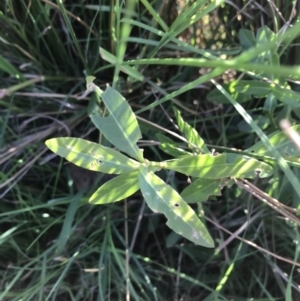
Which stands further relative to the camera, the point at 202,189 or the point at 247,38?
the point at 247,38

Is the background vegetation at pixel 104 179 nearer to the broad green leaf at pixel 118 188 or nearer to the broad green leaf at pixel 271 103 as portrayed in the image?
the broad green leaf at pixel 271 103

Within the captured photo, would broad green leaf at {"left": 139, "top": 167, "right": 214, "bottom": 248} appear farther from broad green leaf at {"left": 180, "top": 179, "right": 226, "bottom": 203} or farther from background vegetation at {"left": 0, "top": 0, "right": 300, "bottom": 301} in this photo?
background vegetation at {"left": 0, "top": 0, "right": 300, "bottom": 301}

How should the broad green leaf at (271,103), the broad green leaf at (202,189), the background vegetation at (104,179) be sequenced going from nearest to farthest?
the broad green leaf at (202,189), the broad green leaf at (271,103), the background vegetation at (104,179)

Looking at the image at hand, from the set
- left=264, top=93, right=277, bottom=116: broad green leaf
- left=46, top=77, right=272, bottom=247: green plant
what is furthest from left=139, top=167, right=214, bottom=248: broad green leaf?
left=264, top=93, right=277, bottom=116: broad green leaf

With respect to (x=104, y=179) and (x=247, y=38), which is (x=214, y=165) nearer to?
(x=247, y=38)

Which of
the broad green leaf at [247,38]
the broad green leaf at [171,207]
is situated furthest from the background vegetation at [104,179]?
the broad green leaf at [171,207]

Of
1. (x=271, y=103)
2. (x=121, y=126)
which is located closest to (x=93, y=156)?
(x=121, y=126)
